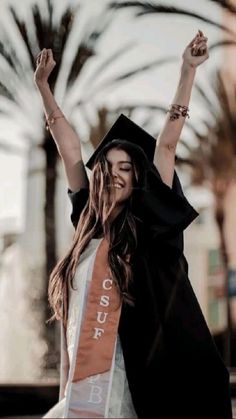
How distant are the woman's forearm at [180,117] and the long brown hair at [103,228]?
2.8 inches

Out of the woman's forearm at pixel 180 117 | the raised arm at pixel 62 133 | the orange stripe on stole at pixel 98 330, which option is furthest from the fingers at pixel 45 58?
the orange stripe on stole at pixel 98 330

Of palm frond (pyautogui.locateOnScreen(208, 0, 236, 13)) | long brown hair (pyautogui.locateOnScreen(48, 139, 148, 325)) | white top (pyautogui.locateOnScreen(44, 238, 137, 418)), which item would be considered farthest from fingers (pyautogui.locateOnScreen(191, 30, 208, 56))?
palm frond (pyautogui.locateOnScreen(208, 0, 236, 13))

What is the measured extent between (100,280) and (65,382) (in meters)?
0.26

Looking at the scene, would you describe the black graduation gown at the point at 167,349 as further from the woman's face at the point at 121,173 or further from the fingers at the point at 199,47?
the fingers at the point at 199,47

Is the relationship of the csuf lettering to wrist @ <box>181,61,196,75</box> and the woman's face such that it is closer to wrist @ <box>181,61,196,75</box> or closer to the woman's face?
the woman's face

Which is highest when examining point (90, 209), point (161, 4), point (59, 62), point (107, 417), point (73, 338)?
point (59, 62)

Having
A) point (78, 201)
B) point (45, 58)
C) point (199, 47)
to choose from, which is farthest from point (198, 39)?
point (78, 201)

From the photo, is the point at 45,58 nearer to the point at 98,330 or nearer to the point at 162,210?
the point at 162,210

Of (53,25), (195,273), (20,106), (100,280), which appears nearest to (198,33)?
(100,280)

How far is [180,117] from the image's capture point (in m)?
2.29

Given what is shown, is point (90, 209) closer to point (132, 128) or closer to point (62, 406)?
point (132, 128)

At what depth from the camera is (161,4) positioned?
375 inches

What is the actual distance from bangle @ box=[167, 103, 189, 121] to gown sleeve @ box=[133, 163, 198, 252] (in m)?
0.17

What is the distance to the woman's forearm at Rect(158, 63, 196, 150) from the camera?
224cm
